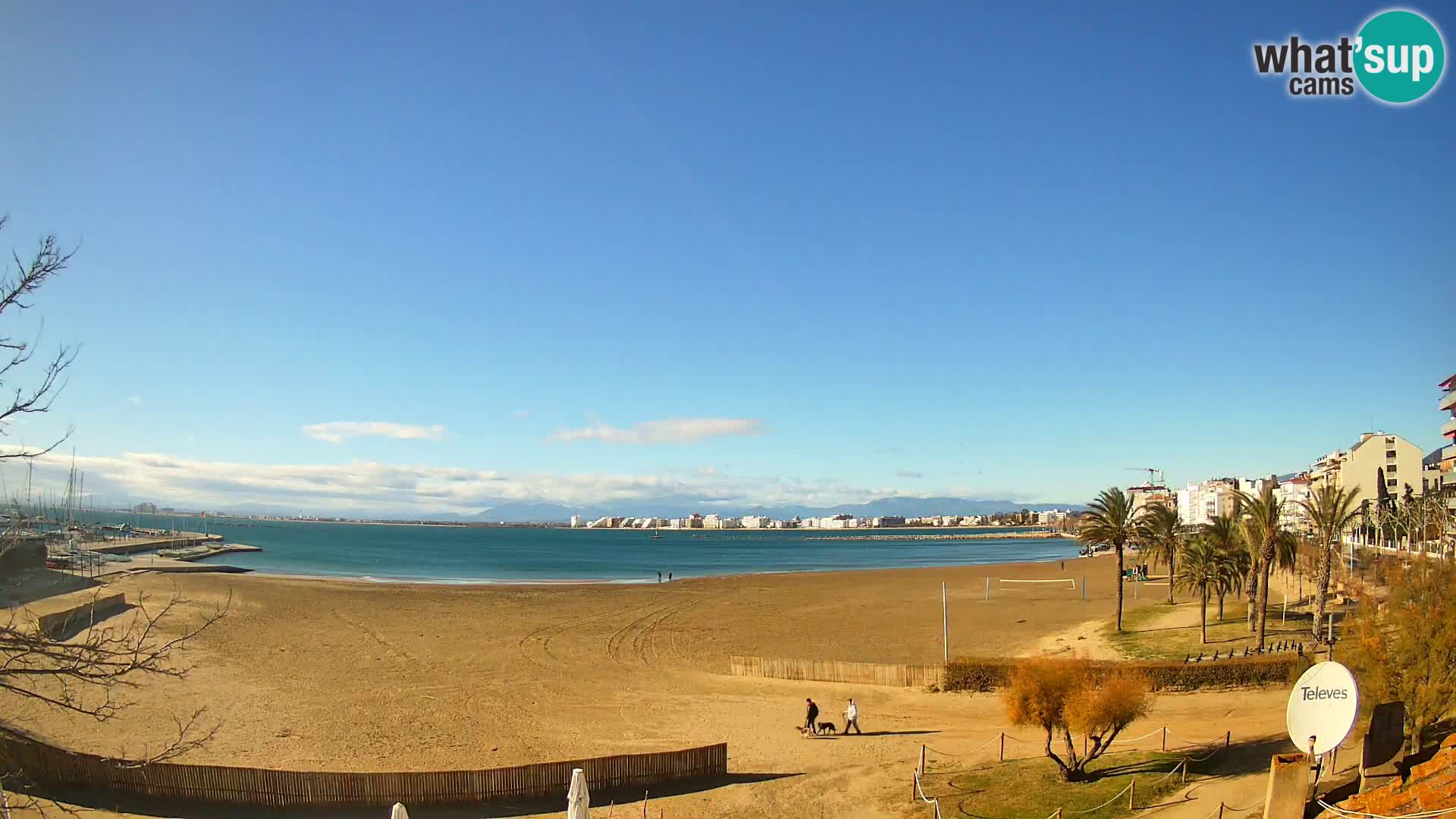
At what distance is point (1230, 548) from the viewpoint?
41594mm

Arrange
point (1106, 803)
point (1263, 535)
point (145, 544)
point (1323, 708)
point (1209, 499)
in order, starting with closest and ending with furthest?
1. point (1323, 708)
2. point (1106, 803)
3. point (1263, 535)
4. point (145, 544)
5. point (1209, 499)

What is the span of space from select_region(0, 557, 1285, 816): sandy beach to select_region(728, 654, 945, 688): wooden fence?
0.59m

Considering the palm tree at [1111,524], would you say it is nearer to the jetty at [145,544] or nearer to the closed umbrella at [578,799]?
the closed umbrella at [578,799]

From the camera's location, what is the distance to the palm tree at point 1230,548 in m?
39.4

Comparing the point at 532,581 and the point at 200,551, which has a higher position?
the point at 532,581

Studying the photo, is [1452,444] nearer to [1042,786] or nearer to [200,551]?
[1042,786]

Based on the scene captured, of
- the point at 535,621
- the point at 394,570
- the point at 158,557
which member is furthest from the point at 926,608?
the point at 158,557

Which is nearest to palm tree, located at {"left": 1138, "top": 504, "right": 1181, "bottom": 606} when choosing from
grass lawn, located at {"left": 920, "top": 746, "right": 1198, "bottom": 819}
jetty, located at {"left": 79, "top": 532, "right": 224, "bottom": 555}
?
grass lawn, located at {"left": 920, "top": 746, "right": 1198, "bottom": 819}

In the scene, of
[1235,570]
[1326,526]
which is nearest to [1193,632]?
[1235,570]

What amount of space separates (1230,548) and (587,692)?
31697 mm

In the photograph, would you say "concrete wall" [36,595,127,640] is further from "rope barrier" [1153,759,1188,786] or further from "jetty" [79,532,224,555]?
"jetty" [79,532,224,555]

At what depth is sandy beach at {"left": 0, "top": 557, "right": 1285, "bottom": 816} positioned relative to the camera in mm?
23406

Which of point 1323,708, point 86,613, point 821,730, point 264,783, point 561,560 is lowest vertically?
point 561,560

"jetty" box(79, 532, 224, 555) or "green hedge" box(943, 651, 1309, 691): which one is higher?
"green hedge" box(943, 651, 1309, 691)
